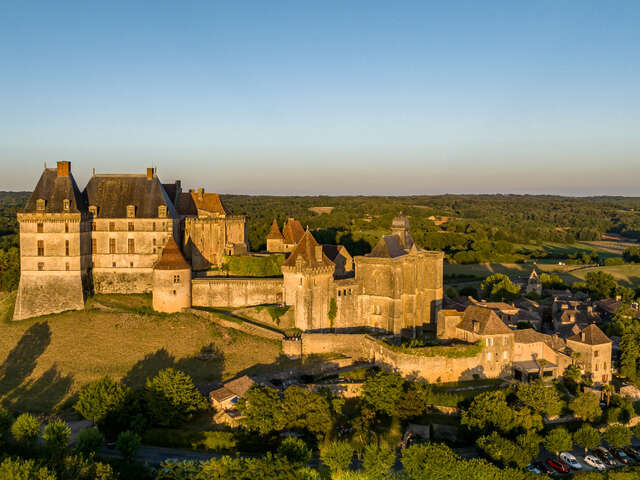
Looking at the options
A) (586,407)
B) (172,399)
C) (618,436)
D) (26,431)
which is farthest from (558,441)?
(26,431)

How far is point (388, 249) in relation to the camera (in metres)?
46.8

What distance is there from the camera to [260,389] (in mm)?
35906

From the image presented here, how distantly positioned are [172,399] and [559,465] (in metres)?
23.7

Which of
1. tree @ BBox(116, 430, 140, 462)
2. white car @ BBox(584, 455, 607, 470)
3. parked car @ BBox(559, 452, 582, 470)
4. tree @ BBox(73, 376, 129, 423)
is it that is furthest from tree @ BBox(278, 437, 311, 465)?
white car @ BBox(584, 455, 607, 470)

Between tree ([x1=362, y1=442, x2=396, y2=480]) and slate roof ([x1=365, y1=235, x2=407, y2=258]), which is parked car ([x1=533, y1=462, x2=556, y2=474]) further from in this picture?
slate roof ([x1=365, y1=235, x2=407, y2=258])

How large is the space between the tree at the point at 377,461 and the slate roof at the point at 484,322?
14823 mm

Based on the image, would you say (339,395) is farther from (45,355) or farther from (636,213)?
(636,213)

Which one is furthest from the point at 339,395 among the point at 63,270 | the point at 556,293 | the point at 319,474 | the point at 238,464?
the point at 556,293

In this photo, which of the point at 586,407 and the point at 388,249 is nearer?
the point at 586,407

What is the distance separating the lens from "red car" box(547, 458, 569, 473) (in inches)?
1341

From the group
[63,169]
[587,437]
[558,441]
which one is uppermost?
[63,169]

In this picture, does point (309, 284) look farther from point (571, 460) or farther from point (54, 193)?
point (54, 193)

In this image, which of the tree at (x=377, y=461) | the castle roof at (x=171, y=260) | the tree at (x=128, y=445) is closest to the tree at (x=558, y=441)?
the tree at (x=377, y=461)

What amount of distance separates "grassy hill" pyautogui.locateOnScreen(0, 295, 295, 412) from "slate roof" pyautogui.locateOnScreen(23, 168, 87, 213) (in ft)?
29.0
